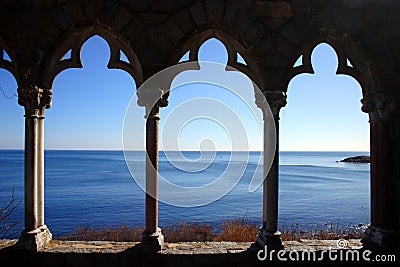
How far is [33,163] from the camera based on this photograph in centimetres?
402

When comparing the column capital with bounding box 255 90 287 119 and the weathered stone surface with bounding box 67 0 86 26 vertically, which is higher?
the weathered stone surface with bounding box 67 0 86 26

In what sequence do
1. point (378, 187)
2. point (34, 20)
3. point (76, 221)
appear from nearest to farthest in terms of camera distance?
point (34, 20) < point (378, 187) < point (76, 221)

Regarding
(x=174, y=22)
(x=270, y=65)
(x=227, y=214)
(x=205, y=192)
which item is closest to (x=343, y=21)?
(x=270, y=65)

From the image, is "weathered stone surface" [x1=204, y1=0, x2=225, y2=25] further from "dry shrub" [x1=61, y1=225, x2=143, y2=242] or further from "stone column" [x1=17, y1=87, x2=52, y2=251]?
"dry shrub" [x1=61, y1=225, x2=143, y2=242]

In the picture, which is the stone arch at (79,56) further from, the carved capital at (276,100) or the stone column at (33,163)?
the carved capital at (276,100)

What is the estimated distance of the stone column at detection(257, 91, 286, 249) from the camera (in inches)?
160

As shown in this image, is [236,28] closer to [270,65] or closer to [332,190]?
[270,65]

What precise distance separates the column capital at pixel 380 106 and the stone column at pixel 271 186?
1129 millimetres

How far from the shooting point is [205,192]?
29.3 m

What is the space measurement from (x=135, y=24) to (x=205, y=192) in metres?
26.0

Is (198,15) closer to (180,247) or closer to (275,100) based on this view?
(275,100)

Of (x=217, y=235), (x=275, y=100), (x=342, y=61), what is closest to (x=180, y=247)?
(x=275, y=100)

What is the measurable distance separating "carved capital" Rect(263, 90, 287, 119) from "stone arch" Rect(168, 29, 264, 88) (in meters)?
0.16
